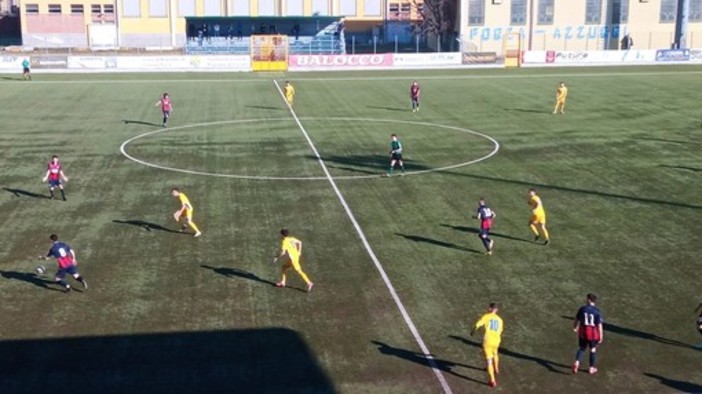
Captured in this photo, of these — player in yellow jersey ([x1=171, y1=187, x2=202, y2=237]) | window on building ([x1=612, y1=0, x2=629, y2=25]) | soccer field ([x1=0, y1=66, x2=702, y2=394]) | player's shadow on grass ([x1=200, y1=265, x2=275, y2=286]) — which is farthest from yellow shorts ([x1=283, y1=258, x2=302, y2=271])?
window on building ([x1=612, y1=0, x2=629, y2=25])

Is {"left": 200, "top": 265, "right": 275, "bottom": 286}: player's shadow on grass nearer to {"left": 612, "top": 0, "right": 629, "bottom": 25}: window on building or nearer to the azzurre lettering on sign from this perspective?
the azzurre lettering on sign

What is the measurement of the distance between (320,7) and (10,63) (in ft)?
163

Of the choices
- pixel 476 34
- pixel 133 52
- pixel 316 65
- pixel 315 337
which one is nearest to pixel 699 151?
pixel 315 337

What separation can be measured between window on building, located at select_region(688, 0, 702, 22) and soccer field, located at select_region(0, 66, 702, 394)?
2326 inches

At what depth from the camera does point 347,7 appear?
119438mm

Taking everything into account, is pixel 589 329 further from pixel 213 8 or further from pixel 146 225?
pixel 213 8

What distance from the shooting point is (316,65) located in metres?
83.2

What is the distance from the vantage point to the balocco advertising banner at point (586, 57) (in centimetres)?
8606

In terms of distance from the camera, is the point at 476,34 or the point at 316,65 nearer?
the point at 316,65

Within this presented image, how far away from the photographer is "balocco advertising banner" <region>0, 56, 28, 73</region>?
78.8 metres

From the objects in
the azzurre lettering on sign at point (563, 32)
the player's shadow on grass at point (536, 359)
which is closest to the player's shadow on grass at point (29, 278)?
the player's shadow on grass at point (536, 359)

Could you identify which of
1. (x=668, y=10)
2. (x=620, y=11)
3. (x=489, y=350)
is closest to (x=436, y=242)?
(x=489, y=350)

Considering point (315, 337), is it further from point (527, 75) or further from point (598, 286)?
point (527, 75)

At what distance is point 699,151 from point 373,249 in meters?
21.8
